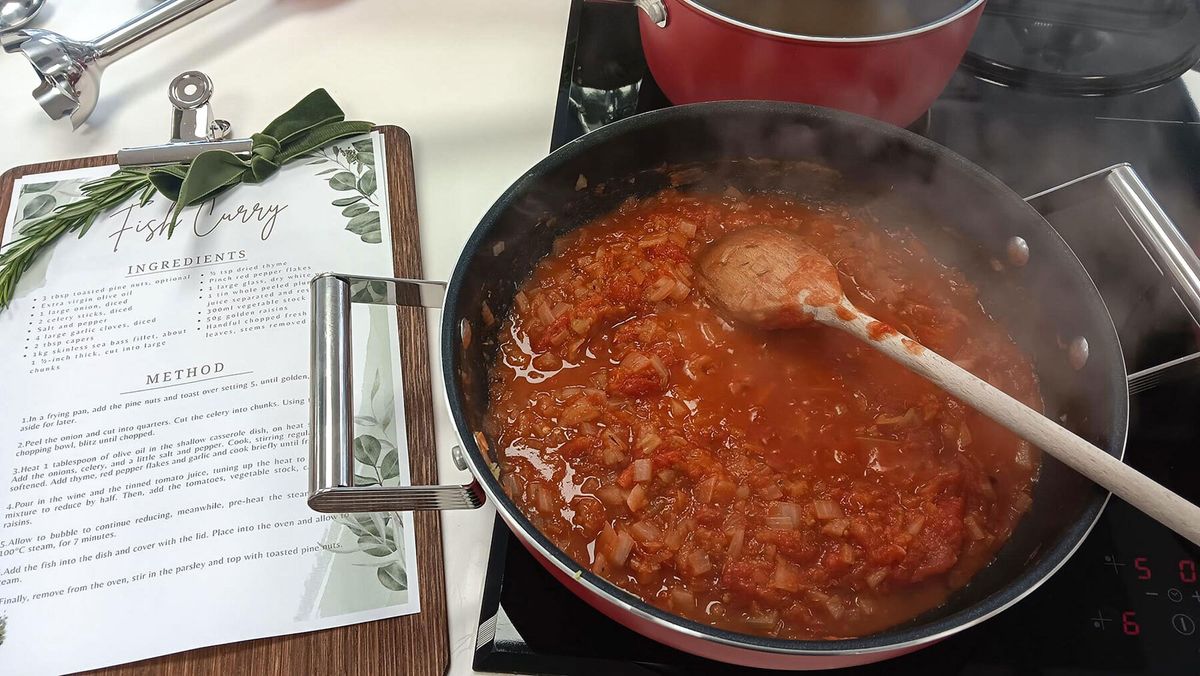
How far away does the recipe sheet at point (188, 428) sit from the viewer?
3.57 feet

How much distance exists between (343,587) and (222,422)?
0.37 m

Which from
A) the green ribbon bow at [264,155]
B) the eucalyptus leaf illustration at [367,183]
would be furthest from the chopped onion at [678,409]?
the green ribbon bow at [264,155]

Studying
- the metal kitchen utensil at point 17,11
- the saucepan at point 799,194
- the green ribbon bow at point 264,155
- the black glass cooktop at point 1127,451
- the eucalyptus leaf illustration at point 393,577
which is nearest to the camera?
the saucepan at point 799,194

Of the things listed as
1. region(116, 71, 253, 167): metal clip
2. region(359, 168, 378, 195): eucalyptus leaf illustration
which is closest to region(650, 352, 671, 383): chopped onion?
region(359, 168, 378, 195): eucalyptus leaf illustration

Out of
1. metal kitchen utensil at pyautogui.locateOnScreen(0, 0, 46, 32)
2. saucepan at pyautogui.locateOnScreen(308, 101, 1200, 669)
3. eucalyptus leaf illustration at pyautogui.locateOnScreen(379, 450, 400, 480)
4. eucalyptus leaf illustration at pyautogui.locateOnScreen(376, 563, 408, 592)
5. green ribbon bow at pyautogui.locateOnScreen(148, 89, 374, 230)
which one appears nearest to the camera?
saucepan at pyautogui.locateOnScreen(308, 101, 1200, 669)

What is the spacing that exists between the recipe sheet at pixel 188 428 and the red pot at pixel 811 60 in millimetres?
660

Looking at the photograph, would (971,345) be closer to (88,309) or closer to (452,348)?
(452,348)

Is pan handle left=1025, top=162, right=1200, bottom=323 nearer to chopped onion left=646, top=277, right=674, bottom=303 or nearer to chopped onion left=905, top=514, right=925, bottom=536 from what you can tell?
chopped onion left=905, top=514, right=925, bottom=536

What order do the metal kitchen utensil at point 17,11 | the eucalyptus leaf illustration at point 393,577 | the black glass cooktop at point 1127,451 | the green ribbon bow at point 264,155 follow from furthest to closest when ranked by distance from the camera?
the metal kitchen utensil at point 17,11 < the green ribbon bow at point 264,155 < the eucalyptus leaf illustration at point 393,577 < the black glass cooktop at point 1127,451

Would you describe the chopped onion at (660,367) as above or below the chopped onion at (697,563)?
above

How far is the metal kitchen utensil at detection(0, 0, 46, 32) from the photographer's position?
1.76 meters

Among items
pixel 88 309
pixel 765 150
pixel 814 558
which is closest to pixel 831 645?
pixel 814 558

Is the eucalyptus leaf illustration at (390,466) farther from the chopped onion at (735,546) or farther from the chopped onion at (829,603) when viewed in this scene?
the chopped onion at (829,603)

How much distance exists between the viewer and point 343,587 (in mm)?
1104
